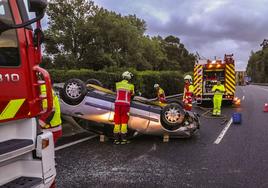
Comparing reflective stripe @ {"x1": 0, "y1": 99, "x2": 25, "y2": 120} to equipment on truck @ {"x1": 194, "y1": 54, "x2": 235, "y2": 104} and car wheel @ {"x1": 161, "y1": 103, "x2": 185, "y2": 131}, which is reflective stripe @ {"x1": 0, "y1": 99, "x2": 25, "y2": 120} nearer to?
car wheel @ {"x1": 161, "y1": 103, "x2": 185, "y2": 131}

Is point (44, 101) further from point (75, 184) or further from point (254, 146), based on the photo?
point (254, 146)

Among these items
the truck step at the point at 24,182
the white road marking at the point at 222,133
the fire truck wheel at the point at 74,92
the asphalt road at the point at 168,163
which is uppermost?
the fire truck wheel at the point at 74,92

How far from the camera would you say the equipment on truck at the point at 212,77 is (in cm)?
2114

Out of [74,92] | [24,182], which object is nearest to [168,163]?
[74,92]

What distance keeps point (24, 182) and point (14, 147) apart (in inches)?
13.3

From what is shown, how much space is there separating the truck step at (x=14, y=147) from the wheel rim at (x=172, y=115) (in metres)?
5.97

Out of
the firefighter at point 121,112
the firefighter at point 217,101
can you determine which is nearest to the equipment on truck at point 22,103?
the firefighter at point 121,112

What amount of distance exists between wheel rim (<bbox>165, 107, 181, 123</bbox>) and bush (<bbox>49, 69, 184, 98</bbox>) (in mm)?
7154

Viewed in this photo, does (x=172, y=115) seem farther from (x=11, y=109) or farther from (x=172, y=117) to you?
(x=11, y=109)

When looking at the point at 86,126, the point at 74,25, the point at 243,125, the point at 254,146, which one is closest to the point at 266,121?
the point at 243,125

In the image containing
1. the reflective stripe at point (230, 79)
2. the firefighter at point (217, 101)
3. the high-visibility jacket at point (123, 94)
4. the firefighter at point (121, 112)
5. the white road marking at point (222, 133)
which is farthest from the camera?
the reflective stripe at point (230, 79)

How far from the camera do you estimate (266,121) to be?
44.6 feet

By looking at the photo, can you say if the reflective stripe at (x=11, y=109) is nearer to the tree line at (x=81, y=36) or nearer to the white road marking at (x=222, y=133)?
the white road marking at (x=222, y=133)

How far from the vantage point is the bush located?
51.9ft
